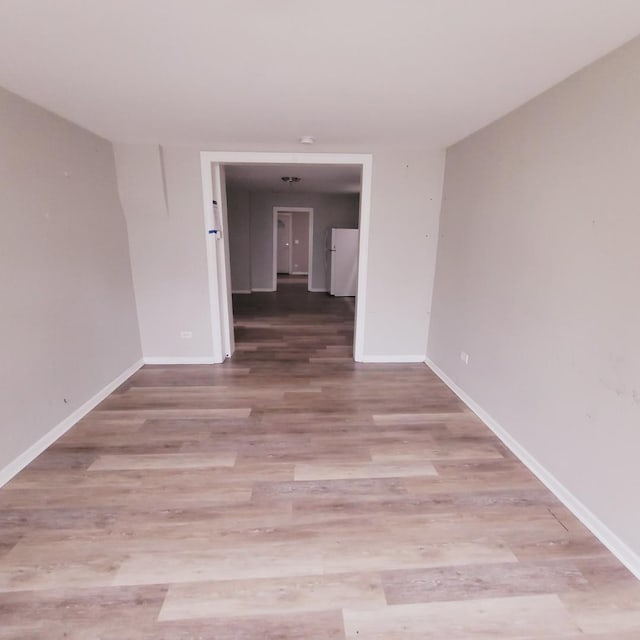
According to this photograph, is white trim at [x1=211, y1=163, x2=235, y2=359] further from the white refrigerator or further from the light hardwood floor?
the white refrigerator

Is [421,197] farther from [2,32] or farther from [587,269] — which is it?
[2,32]

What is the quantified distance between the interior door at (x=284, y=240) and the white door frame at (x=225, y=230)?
A: 7676 millimetres

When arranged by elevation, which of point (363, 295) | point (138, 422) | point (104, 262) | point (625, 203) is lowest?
point (138, 422)

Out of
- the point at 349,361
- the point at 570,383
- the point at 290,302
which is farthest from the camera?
the point at 290,302

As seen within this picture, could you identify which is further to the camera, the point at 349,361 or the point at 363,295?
the point at 349,361

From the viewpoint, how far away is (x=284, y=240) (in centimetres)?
1127

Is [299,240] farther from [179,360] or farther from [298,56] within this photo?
[298,56]

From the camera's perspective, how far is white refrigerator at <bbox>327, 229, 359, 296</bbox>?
24.7ft

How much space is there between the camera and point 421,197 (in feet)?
10.9

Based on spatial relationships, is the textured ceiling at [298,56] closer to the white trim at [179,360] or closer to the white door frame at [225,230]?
the white door frame at [225,230]

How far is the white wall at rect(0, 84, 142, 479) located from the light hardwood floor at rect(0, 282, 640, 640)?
0.33m

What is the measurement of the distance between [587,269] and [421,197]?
6.40 feet

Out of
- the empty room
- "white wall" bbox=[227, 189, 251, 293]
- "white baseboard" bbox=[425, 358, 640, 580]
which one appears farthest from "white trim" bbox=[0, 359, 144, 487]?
"white wall" bbox=[227, 189, 251, 293]

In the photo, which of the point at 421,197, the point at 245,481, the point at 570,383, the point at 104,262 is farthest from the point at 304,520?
the point at 421,197
